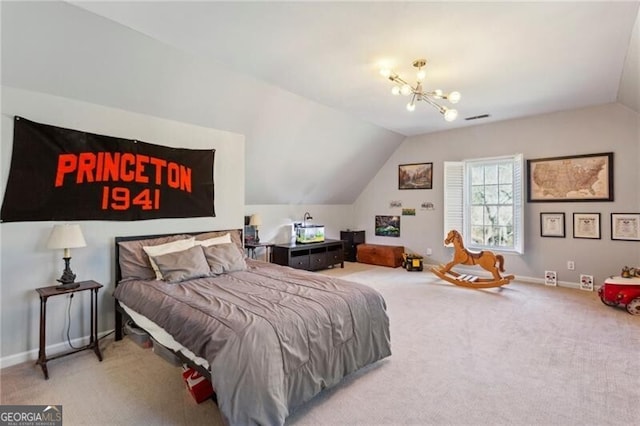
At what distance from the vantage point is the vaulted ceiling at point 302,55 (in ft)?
7.52

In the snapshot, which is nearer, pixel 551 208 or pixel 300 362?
pixel 300 362

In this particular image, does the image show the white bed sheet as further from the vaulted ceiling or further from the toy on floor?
the toy on floor

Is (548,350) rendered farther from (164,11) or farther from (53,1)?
(53,1)

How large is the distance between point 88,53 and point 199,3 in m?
1.08

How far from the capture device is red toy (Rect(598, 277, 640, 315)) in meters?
3.58

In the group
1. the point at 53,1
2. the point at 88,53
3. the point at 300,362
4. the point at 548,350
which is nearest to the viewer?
the point at 300,362

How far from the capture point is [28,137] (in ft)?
8.36

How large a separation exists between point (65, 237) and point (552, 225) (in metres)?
5.96

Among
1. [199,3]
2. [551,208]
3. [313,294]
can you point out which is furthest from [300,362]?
[551,208]

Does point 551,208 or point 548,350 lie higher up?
point 551,208

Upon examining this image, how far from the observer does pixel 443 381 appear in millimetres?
2258

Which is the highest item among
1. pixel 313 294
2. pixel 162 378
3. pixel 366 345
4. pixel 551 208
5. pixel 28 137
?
pixel 28 137

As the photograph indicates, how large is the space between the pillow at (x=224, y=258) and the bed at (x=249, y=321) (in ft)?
0.03

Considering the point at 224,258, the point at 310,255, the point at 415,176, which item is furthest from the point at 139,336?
the point at 415,176
